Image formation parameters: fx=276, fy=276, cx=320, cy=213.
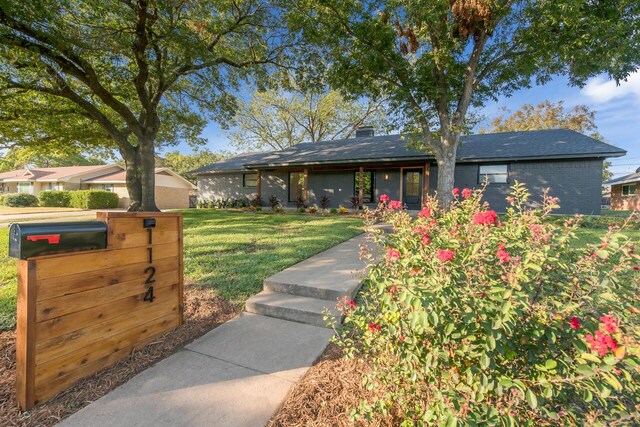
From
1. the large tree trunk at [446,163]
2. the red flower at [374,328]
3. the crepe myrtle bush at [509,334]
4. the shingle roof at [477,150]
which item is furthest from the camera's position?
the shingle roof at [477,150]

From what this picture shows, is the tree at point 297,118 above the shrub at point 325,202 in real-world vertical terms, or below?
above

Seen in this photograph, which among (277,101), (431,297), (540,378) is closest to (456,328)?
(431,297)

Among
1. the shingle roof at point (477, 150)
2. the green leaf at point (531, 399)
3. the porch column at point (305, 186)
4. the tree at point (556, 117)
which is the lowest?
the green leaf at point (531, 399)

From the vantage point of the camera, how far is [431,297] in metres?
1.10

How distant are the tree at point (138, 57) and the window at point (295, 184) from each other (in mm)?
5387

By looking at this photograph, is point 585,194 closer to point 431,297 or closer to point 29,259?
point 431,297

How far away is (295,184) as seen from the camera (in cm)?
1669

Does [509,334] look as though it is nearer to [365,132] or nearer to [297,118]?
[365,132]

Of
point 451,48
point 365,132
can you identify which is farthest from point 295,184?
point 451,48

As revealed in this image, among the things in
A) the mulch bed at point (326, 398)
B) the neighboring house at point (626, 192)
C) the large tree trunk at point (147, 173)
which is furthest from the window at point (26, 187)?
the neighboring house at point (626, 192)

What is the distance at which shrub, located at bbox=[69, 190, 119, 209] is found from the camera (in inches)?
827

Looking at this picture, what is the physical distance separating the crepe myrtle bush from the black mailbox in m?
2.27

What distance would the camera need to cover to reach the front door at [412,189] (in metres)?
14.3

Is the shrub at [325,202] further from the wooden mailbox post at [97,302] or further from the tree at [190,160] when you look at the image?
the tree at [190,160]
